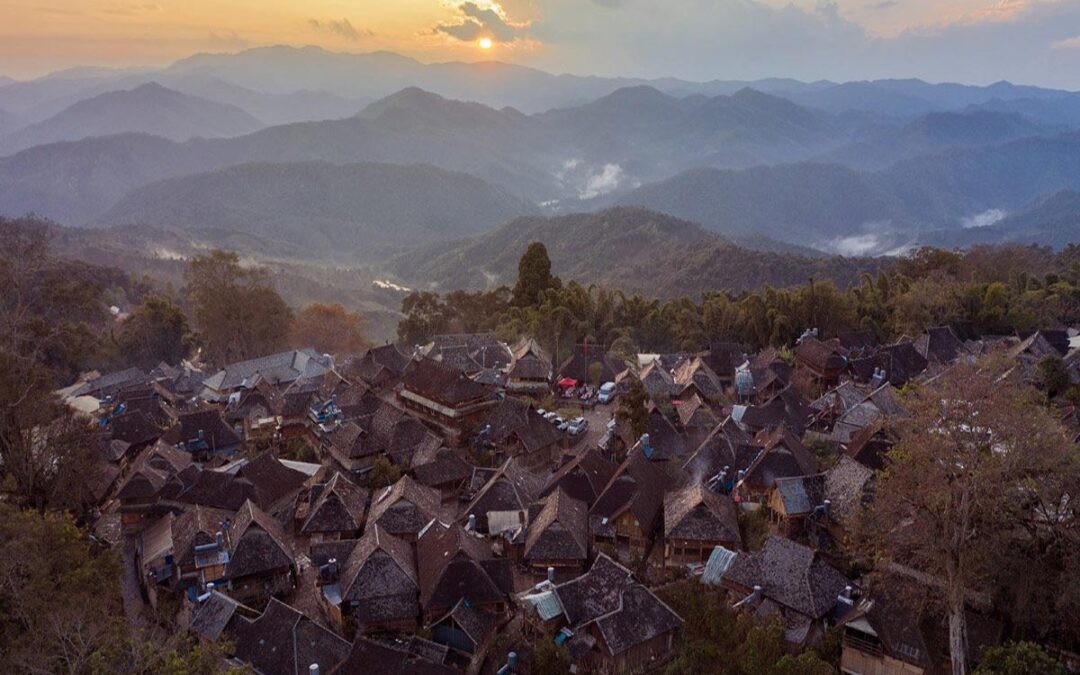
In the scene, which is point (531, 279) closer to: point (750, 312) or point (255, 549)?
point (750, 312)

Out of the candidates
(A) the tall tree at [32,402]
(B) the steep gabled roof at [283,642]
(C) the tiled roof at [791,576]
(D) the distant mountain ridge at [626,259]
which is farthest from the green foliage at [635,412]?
(D) the distant mountain ridge at [626,259]

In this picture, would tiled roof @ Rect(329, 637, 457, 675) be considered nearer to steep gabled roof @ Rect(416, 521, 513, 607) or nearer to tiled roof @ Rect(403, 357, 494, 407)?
steep gabled roof @ Rect(416, 521, 513, 607)

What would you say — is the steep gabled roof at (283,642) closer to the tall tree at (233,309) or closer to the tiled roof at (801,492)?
the tiled roof at (801,492)

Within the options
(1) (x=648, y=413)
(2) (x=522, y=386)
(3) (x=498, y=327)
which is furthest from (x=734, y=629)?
(3) (x=498, y=327)

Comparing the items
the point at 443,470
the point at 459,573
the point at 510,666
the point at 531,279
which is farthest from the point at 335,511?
the point at 531,279

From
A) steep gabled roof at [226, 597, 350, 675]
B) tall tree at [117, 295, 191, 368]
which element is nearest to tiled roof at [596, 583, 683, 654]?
steep gabled roof at [226, 597, 350, 675]

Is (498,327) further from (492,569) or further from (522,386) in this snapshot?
(492,569)
